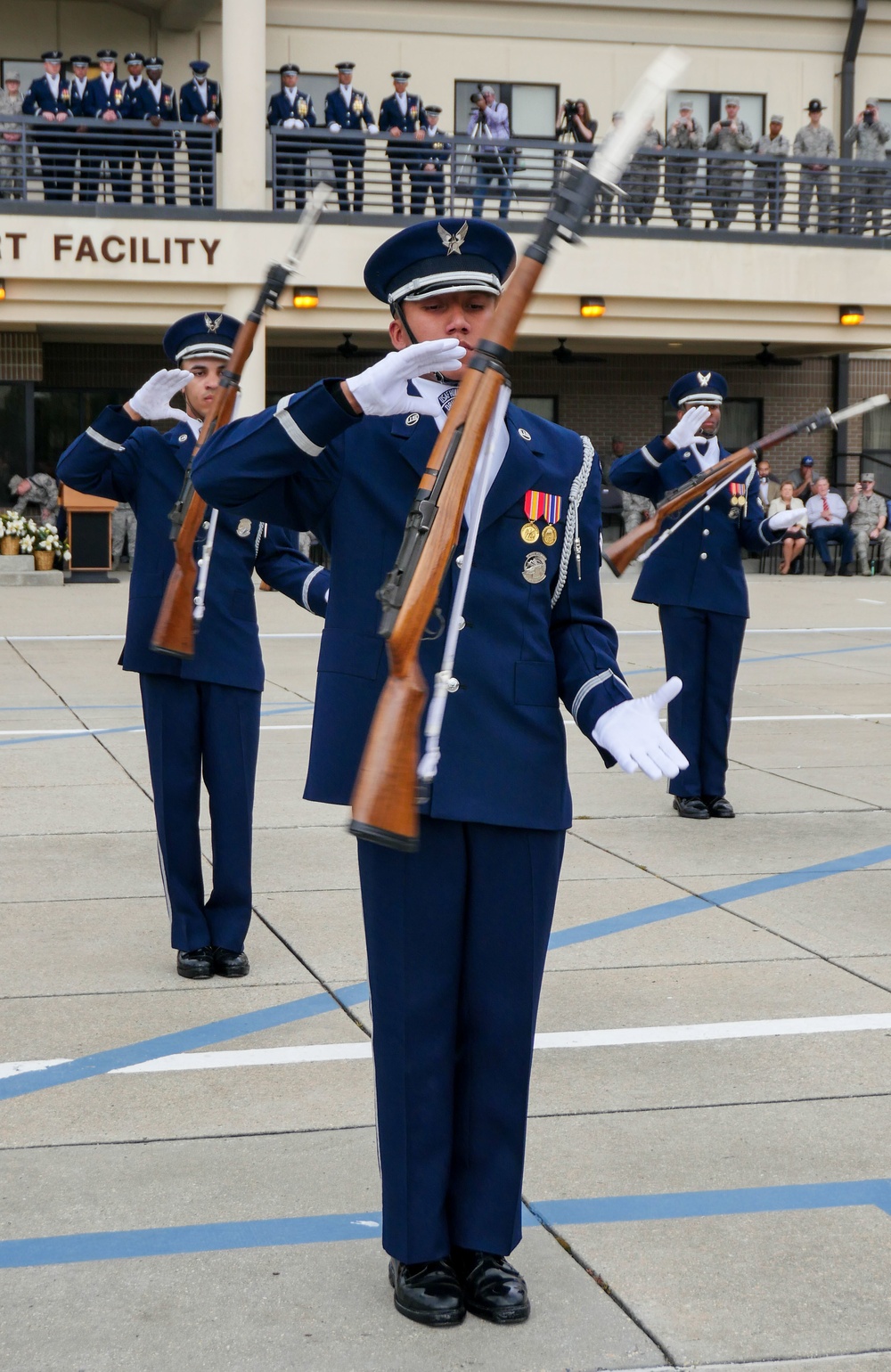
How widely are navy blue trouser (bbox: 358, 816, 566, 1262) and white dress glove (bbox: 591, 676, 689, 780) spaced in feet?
0.88

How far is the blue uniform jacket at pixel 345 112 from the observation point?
22594 millimetres

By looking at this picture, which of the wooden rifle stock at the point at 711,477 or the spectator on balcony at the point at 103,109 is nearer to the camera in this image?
the wooden rifle stock at the point at 711,477

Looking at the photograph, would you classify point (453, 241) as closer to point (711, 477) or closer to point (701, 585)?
point (711, 477)

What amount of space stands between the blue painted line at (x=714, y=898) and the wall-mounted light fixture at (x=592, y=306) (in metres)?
16.4

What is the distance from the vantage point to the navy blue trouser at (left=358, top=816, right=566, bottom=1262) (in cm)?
310

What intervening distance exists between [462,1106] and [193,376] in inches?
112

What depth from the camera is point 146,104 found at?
71.8 ft

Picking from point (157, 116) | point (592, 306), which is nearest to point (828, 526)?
point (592, 306)

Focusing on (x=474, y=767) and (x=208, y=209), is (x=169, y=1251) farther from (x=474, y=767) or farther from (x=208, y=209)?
(x=208, y=209)

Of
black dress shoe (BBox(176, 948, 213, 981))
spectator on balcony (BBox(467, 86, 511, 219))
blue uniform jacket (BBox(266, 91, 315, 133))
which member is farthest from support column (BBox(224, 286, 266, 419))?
black dress shoe (BBox(176, 948, 213, 981))

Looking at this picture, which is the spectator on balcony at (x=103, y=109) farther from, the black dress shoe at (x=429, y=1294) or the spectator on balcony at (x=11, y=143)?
the black dress shoe at (x=429, y=1294)

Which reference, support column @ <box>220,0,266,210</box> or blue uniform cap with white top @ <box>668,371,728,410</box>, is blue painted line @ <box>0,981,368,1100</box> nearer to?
blue uniform cap with white top @ <box>668,371,728,410</box>

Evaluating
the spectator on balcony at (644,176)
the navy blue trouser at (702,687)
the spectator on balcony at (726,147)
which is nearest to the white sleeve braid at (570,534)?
the navy blue trouser at (702,687)

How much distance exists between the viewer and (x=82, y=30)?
986 inches
